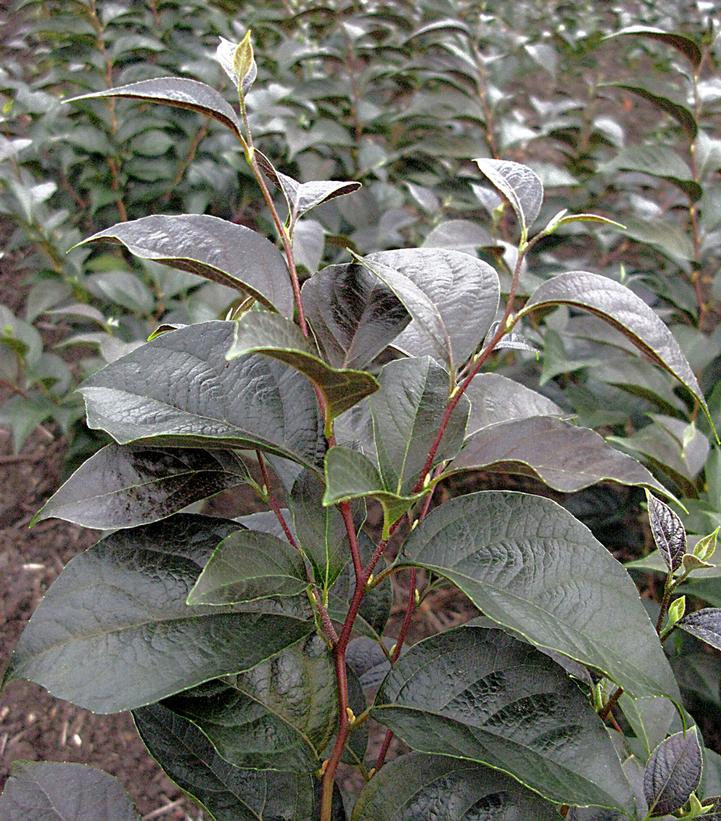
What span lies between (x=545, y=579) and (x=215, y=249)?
0.35 m

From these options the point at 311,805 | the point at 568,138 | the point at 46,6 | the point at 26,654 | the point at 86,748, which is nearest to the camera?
the point at 26,654

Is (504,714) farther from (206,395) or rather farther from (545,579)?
(206,395)

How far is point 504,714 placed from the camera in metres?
0.60

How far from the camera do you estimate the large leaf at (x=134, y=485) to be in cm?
59

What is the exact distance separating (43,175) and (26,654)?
1985mm

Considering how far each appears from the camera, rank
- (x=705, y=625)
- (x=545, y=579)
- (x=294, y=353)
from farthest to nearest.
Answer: (x=705, y=625) < (x=545, y=579) < (x=294, y=353)

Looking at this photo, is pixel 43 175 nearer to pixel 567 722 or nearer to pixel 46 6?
pixel 46 6

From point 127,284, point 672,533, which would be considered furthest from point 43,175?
point 672,533

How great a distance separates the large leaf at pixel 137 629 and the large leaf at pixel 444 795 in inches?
6.6

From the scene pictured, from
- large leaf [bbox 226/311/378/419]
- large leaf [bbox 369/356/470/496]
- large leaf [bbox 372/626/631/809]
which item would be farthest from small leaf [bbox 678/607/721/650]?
large leaf [bbox 226/311/378/419]

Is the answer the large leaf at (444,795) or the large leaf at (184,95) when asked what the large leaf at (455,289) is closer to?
the large leaf at (184,95)

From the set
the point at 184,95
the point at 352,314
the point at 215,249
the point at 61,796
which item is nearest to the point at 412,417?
the point at 352,314

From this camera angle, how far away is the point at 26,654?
1.81 ft

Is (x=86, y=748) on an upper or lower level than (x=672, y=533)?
lower
